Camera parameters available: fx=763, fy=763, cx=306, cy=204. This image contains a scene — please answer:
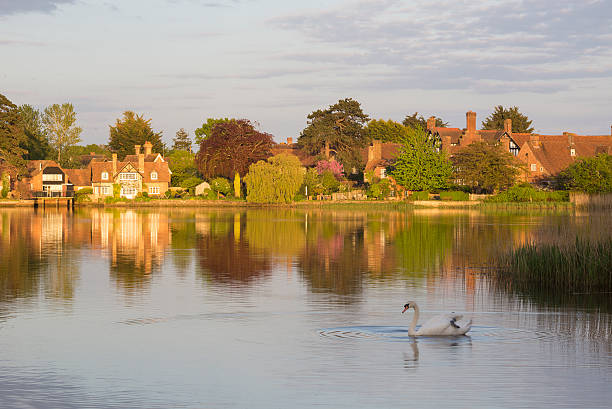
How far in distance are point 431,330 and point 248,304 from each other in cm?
709

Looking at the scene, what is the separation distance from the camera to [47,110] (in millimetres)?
174625

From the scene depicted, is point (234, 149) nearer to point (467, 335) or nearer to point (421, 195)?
point (421, 195)

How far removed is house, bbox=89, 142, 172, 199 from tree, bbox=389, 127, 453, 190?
50954 mm

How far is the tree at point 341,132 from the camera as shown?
13612cm

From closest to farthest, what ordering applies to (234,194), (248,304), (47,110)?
(248,304)
(234,194)
(47,110)

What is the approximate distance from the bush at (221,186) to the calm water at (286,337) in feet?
281

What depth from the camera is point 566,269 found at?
25.5 m

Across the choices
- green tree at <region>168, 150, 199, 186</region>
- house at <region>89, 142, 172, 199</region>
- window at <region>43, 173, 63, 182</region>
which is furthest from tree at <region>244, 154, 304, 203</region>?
window at <region>43, 173, 63, 182</region>

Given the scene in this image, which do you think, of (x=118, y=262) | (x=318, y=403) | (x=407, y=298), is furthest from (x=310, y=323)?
(x=118, y=262)

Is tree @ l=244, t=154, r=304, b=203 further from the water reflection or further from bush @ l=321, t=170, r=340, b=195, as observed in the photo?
the water reflection

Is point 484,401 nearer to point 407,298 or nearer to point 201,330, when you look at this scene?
point 201,330

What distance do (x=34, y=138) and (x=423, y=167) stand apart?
86940 mm

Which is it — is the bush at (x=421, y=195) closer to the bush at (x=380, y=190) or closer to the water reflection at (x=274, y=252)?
the bush at (x=380, y=190)

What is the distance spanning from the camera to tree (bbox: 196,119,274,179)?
391 ft
